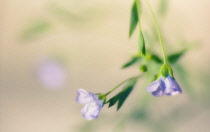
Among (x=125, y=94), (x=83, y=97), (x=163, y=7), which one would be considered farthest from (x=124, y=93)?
(x=163, y=7)

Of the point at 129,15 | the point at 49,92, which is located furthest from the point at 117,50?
the point at 49,92

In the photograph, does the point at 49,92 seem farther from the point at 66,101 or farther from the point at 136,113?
the point at 136,113

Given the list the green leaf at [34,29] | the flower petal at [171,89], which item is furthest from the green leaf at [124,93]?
the green leaf at [34,29]

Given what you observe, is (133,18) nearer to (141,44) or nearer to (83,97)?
(141,44)

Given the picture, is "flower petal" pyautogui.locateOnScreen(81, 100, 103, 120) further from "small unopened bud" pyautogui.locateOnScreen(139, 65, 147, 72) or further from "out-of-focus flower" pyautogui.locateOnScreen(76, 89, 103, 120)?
"small unopened bud" pyautogui.locateOnScreen(139, 65, 147, 72)

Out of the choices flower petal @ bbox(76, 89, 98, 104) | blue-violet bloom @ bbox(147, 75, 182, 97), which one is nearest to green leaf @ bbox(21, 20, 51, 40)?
flower petal @ bbox(76, 89, 98, 104)

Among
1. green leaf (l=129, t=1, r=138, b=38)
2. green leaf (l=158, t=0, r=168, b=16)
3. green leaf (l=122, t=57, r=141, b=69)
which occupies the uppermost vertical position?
green leaf (l=129, t=1, r=138, b=38)

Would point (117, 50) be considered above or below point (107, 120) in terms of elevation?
above
